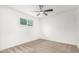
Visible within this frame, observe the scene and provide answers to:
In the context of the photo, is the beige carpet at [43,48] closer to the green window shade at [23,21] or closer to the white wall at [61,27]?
the white wall at [61,27]

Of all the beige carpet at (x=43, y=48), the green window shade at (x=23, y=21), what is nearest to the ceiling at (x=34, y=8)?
the green window shade at (x=23, y=21)

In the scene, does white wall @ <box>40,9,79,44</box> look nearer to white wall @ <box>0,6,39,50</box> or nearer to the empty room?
the empty room

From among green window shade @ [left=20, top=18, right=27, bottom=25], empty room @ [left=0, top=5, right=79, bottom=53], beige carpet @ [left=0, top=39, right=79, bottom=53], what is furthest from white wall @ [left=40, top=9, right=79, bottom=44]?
green window shade @ [left=20, top=18, right=27, bottom=25]

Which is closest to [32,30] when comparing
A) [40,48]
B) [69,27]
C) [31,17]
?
[31,17]

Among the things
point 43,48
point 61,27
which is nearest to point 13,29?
point 43,48

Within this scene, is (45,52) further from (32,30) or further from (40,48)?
(32,30)

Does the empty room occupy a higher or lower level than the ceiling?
lower

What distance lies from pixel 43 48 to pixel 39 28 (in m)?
0.43

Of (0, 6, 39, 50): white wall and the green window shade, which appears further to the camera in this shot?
the green window shade

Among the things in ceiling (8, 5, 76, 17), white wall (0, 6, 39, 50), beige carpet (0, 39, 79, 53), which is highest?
ceiling (8, 5, 76, 17)

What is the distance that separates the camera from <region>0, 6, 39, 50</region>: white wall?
120 centimetres

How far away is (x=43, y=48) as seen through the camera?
1300 mm

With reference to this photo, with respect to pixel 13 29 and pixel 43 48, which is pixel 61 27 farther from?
pixel 13 29

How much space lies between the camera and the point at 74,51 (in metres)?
1.24
